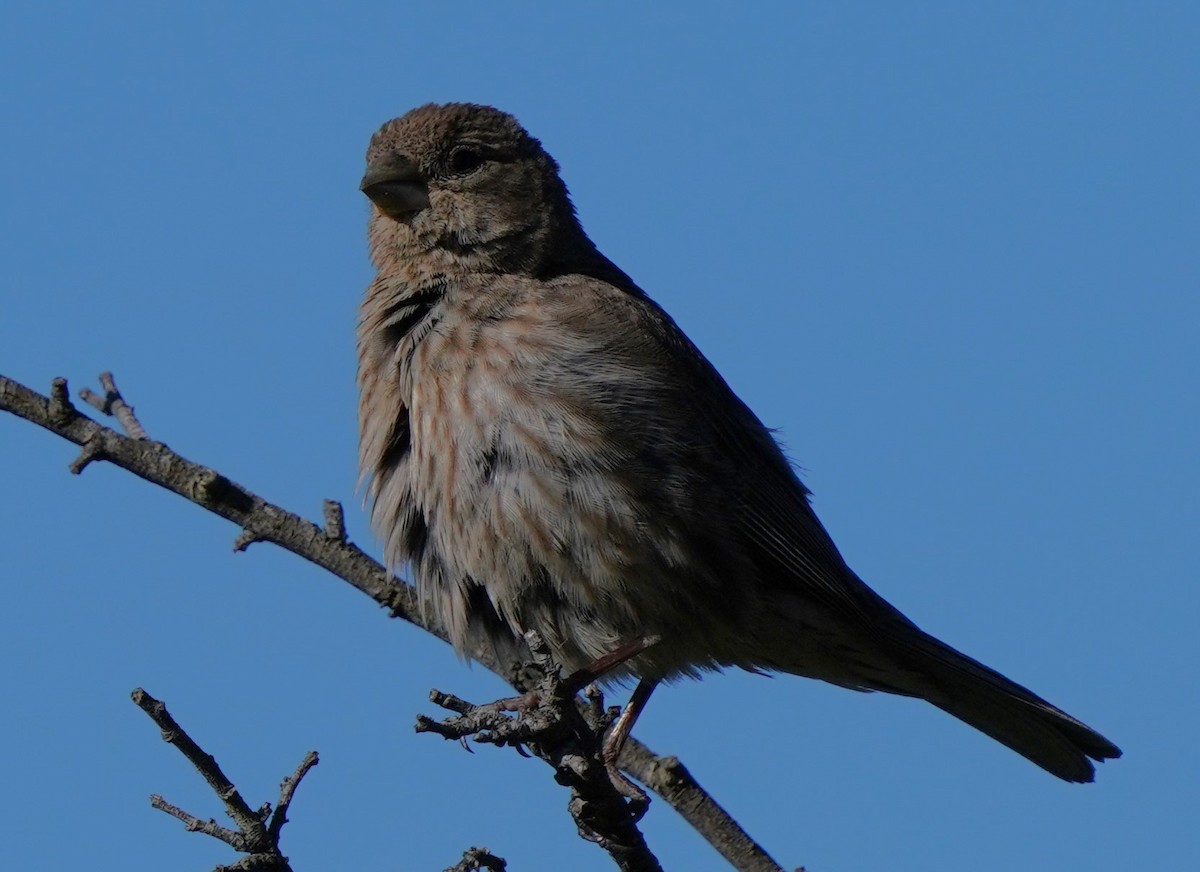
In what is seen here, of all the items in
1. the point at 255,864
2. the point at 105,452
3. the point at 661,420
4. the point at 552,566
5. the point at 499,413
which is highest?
the point at 661,420

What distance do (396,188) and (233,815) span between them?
334 cm

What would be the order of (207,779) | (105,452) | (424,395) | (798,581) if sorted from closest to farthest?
(207,779) < (105,452) < (424,395) < (798,581)

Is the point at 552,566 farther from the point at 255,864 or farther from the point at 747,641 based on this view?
the point at 255,864

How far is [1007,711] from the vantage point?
6.05 meters

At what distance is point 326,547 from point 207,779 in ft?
6.62

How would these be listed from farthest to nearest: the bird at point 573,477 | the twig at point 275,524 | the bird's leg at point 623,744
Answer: the bird at point 573,477
the twig at point 275,524
the bird's leg at point 623,744

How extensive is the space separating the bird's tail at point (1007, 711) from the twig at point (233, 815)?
3.12m

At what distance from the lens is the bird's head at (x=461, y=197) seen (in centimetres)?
618

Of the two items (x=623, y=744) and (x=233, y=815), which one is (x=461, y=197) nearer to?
(x=623, y=744)

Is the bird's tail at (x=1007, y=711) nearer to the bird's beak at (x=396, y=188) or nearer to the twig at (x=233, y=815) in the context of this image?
the bird's beak at (x=396, y=188)

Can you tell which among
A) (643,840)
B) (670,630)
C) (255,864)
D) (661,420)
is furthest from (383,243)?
(255,864)

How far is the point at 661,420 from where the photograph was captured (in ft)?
18.4

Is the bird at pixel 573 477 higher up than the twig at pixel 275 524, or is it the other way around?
the bird at pixel 573 477

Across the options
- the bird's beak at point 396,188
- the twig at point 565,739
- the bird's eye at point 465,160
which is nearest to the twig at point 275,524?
the twig at point 565,739
